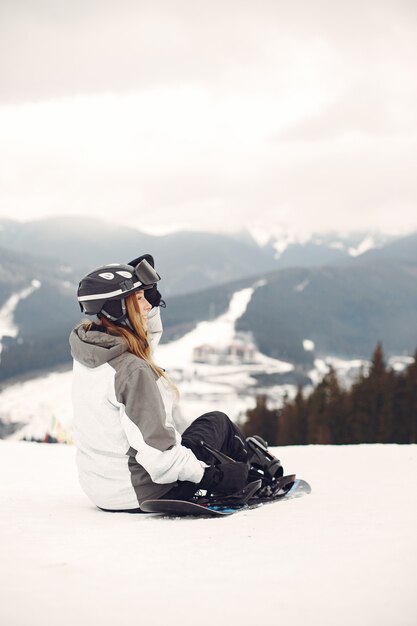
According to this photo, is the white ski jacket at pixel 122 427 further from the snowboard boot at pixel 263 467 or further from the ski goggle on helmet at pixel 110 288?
the snowboard boot at pixel 263 467

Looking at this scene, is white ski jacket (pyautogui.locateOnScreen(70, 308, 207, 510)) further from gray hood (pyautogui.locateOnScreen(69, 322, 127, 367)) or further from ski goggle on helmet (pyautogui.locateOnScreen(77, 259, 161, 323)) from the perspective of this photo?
ski goggle on helmet (pyautogui.locateOnScreen(77, 259, 161, 323))

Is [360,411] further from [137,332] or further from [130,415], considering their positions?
[130,415]

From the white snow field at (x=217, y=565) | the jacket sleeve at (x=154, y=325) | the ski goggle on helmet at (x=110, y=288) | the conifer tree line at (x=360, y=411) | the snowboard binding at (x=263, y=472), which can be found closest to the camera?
the white snow field at (x=217, y=565)

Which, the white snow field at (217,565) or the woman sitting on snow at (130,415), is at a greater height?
the woman sitting on snow at (130,415)

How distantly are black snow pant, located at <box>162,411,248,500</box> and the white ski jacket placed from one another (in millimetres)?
147

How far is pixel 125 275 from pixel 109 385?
995 mm

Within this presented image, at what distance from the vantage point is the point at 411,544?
5035mm

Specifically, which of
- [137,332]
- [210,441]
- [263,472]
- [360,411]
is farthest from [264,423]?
[137,332]

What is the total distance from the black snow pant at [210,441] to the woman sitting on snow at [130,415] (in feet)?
0.03

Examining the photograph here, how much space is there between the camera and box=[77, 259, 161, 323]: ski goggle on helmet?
20.3ft

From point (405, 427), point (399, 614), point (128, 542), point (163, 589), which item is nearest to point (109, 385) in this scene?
point (128, 542)

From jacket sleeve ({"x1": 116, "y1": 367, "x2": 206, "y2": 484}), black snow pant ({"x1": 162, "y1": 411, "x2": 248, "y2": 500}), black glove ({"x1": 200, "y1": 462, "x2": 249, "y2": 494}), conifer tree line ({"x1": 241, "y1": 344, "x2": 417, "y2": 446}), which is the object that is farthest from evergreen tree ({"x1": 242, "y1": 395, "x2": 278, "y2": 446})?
jacket sleeve ({"x1": 116, "y1": 367, "x2": 206, "y2": 484})

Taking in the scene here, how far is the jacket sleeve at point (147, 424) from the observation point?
5875mm

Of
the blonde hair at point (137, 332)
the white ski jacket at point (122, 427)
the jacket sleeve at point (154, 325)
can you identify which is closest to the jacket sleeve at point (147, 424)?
the white ski jacket at point (122, 427)
